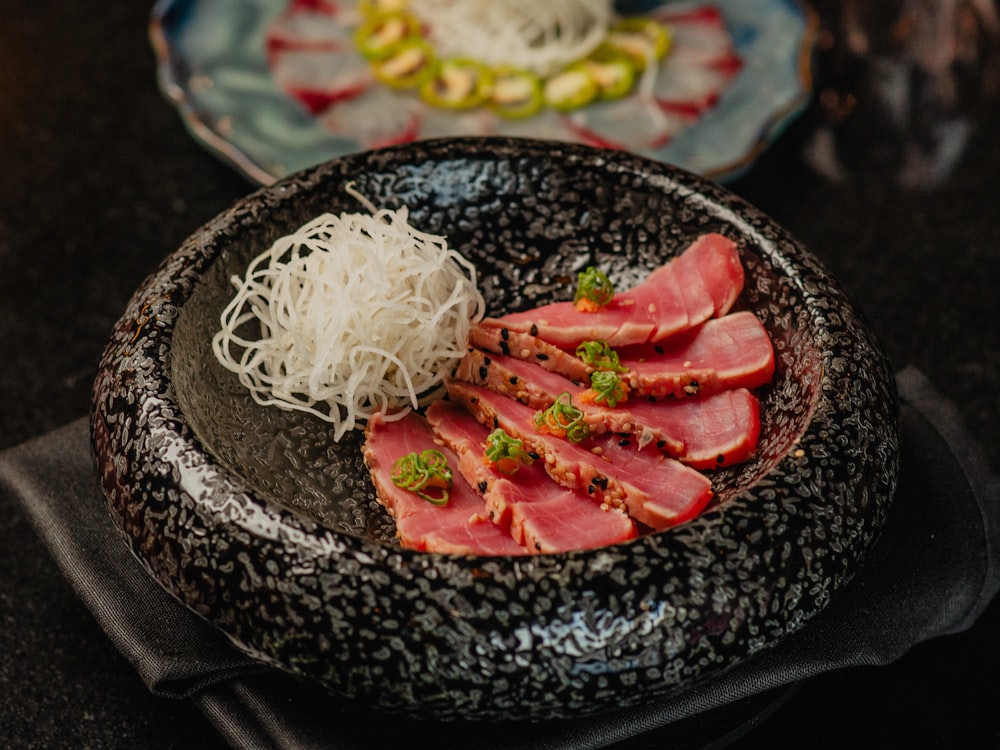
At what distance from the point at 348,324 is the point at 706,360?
0.86m

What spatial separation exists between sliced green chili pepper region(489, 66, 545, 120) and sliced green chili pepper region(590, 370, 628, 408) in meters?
1.80

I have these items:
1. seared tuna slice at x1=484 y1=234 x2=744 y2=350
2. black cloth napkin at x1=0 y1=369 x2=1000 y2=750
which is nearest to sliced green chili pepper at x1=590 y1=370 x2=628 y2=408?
seared tuna slice at x1=484 y1=234 x2=744 y2=350

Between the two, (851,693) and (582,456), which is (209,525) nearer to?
(582,456)

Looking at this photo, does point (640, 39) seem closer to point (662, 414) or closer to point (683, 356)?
point (683, 356)

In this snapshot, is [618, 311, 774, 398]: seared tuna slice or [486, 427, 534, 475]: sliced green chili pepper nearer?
[486, 427, 534, 475]: sliced green chili pepper

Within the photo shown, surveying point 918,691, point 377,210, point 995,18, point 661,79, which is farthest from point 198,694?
point 995,18

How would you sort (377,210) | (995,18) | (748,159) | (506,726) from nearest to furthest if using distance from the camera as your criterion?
(506,726) → (377,210) → (748,159) → (995,18)

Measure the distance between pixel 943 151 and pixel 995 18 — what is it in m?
1.26

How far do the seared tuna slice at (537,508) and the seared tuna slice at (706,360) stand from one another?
0.35 metres

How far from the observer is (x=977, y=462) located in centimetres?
264

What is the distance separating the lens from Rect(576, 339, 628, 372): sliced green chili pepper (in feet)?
8.11

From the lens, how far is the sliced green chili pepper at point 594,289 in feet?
8.41

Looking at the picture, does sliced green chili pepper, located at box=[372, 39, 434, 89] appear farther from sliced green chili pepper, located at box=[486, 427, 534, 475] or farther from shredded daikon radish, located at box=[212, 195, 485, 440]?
sliced green chili pepper, located at box=[486, 427, 534, 475]

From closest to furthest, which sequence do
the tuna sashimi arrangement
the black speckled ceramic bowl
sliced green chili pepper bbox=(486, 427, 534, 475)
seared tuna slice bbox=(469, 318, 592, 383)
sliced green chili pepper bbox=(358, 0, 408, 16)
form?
the black speckled ceramic bowl
the tuna sashimi arrangement
sliced green chili pepper bbox=(486, 427, 534, 475)
seared tuna slice bbox=(469, 318, 592, 383)
sliced green chili pepper bbox=(358, 0, 408, 16)
